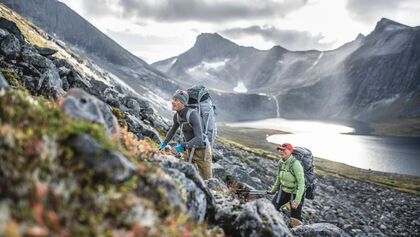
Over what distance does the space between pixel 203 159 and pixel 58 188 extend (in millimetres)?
7607

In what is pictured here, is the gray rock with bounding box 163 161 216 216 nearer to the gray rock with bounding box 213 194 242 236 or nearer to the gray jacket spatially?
the gray rock with bounding box 213 194 242 236

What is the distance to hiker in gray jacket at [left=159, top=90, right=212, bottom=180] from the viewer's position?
11164 mm

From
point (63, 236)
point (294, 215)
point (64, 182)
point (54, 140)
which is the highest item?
point (54, 140)

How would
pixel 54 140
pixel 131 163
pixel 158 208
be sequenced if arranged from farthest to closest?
pixel 131 163 < pixel 158 208 < pixel 54 140

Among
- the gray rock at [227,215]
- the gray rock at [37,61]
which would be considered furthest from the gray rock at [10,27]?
the gray rock at [227,215]

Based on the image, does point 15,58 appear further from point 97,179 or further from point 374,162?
point 374,162

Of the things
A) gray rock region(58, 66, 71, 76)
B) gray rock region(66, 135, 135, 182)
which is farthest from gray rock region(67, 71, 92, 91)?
gray rock region(66, 135, 135, 182)

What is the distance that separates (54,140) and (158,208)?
209 cm

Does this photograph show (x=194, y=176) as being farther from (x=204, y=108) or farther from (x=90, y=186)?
(x=204, y=108)

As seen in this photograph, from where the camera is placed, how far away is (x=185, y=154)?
1253 cm

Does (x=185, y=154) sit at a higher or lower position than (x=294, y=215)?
higher

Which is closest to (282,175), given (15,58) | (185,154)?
(185,154)

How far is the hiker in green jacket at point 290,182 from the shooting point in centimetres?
1386

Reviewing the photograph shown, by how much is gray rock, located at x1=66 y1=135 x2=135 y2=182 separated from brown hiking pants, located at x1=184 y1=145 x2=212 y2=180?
5.92 meters
